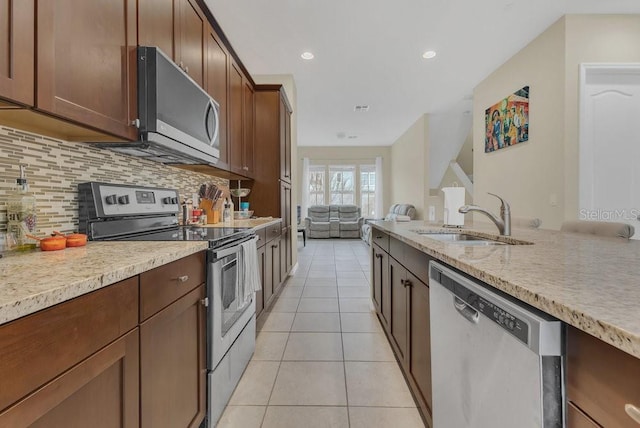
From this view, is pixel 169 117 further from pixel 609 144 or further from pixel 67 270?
pixel 609 144

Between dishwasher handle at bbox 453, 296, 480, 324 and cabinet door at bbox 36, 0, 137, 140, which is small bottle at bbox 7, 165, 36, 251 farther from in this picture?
dishwasher handle at bbox 453, 296, 480, 324

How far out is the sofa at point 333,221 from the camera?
28.5 ft

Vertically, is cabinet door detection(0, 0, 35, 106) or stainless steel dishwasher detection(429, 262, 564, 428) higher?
cabinet door detection(0, 0, 35, 106)

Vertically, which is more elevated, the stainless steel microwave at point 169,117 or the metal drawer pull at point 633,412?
the stainless steel microwave at point 169,117

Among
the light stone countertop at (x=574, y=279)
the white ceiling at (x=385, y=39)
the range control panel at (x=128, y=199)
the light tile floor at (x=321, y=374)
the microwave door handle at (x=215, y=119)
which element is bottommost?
the light tile floor at (x=321, y=374)

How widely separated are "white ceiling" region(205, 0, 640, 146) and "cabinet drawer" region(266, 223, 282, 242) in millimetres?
1973

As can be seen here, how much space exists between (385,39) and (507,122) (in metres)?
1.87

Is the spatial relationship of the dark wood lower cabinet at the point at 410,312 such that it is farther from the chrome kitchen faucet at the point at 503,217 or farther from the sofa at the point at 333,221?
the sofa at the point at 333,221

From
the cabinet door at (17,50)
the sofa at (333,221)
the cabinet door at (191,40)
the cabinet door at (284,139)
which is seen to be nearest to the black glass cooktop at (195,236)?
the cabinet door at (17,50)

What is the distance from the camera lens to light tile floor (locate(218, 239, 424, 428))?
1.47 m

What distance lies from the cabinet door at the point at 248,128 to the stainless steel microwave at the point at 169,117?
0.94 meters

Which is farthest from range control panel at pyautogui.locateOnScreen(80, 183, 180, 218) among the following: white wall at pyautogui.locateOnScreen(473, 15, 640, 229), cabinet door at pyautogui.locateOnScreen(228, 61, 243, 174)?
white wall at pyautogui.locateOnScreen(473, 15, 640, 229)

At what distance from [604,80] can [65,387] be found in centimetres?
432

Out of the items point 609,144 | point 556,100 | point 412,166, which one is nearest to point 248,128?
point 556,100
